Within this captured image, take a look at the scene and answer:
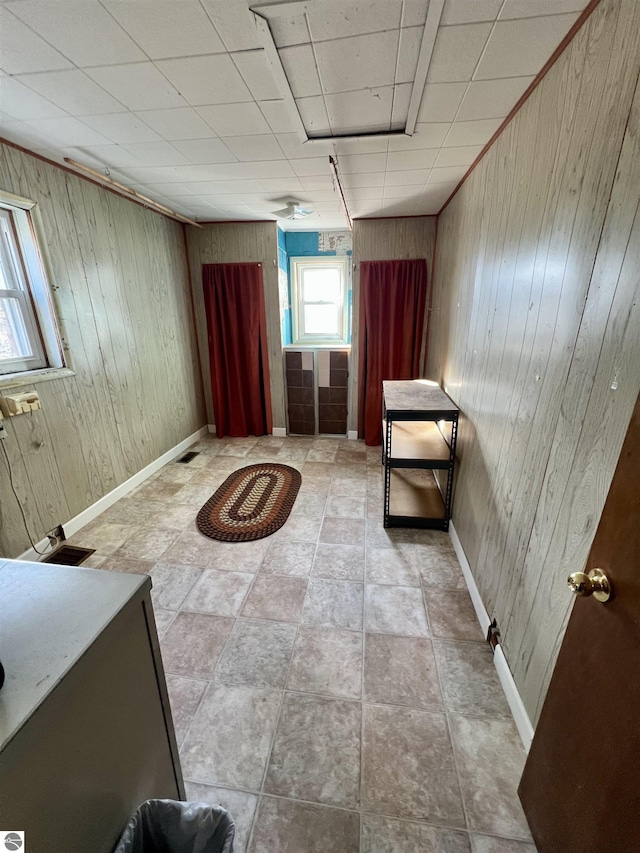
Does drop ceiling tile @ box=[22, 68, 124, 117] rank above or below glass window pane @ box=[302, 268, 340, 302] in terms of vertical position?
above

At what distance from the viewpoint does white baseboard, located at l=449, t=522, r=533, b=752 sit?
4.21ft

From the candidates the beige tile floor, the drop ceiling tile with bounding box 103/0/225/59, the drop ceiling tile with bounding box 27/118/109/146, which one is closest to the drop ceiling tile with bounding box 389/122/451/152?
the drop ceiling tile with bounding box 103/0/225/59

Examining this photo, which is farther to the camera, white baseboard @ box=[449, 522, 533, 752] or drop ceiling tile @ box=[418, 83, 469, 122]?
drop ceiling tile @ box=[418, 83, 469, 122]

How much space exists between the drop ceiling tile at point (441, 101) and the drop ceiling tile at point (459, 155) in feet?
1.25

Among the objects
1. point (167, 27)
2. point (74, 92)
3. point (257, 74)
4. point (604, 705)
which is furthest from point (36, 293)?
point (604, 705)

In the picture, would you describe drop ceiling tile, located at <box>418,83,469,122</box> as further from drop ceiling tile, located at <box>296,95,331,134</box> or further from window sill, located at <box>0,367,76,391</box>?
window sill, located at <box>0,367,76,391</box>

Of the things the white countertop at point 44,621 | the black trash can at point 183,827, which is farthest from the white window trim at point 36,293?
the black trash can at point 183,827

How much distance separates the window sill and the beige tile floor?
3.77 feet

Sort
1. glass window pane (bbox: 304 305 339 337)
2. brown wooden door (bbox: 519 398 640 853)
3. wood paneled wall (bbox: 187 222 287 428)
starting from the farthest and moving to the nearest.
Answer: glass window pane (bbox: 304 305 339 337)
wood paneled wall (bbox: 187 222 287 428)
brown wooden door (bbox: 519 398 640 853)

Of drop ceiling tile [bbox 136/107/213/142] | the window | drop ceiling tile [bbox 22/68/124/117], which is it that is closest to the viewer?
drop ceiling tile [bbox 22/68/124/117]

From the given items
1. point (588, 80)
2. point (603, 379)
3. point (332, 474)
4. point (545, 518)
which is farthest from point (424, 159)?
point (332, 474)

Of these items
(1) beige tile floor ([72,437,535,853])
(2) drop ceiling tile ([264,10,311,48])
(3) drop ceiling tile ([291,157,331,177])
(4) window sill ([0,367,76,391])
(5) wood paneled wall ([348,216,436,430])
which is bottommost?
(1) beige tile floor ([72,437,535,853])

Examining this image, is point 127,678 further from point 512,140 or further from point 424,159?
point 424,159

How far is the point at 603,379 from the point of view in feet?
Answer: 3.16
